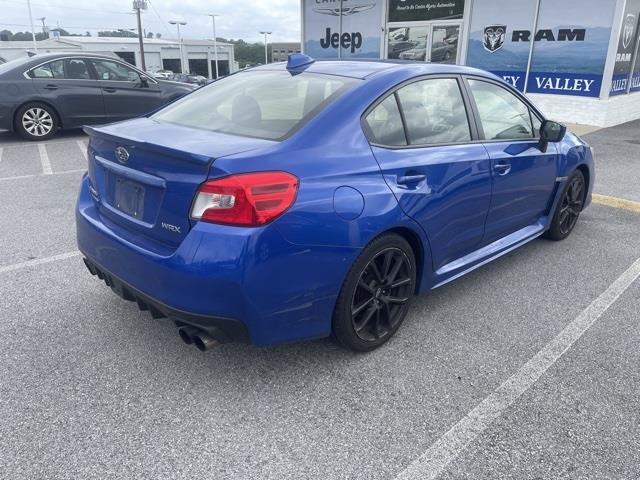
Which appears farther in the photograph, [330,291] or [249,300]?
[330,291]

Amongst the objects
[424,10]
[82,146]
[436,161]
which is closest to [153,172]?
[436,161]

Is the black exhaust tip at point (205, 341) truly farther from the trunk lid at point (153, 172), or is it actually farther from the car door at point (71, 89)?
the car door at point (71, 89)

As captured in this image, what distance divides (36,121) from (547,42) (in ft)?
35.6

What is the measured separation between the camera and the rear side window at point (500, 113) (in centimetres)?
353

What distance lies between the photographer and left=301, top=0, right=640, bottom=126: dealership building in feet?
37.9

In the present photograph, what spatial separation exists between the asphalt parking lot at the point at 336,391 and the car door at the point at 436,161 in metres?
0.59

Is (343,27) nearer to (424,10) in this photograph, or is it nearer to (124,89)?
(424,10)

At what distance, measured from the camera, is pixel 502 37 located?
1306cm

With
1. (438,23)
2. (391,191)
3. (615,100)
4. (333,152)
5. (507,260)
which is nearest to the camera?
(333,152)

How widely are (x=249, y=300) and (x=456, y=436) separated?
1.08 metres

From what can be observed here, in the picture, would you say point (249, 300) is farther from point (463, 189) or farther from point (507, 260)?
point (507, 260)

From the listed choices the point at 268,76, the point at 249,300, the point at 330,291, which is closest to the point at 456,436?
the point at 330,291

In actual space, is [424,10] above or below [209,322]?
above

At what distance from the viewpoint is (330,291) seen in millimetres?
2535
